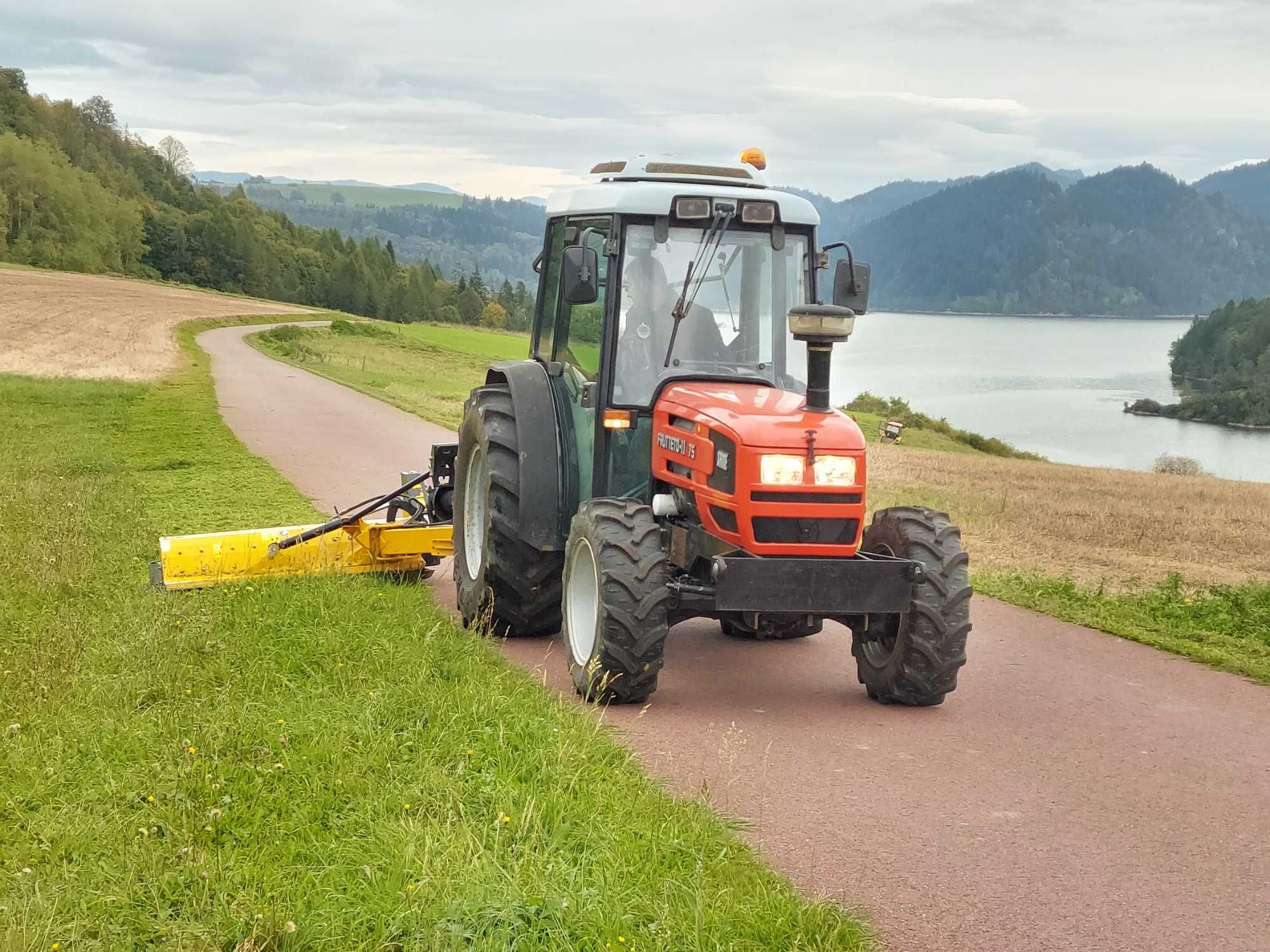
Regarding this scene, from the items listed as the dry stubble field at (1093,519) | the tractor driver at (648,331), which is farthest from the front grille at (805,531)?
the dry stubble field at (1093,519)

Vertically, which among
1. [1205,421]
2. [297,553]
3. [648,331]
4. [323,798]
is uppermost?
[648,331]

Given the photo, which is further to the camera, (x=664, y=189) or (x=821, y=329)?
(x=664, y=189)

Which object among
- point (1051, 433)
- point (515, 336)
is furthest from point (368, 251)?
point (1051, 433)

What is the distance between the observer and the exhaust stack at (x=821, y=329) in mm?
6336

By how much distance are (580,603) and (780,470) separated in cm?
143

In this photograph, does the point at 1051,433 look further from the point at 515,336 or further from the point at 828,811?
the point at 828,811

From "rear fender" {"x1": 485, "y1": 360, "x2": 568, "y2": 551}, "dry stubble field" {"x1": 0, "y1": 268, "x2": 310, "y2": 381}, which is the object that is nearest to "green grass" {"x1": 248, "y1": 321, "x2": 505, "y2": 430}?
"dry stubble field" {"x1": 0, "y1": 268, "x2": 310, "y2": 381}

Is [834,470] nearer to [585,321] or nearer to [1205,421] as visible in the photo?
[585,321]

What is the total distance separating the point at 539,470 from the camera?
7.70 metres

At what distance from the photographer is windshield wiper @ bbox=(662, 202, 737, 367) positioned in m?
7.25

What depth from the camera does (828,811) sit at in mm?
5375

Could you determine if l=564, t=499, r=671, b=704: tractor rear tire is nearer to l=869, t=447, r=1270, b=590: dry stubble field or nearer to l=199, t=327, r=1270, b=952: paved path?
l=199, t=327, r=1270, b=952: paved path

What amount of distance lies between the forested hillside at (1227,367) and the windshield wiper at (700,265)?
87.1 meters

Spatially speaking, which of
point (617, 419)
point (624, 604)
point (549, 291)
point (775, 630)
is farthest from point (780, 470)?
point (549, 291)
